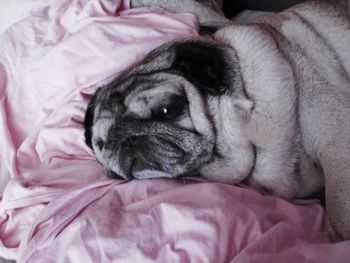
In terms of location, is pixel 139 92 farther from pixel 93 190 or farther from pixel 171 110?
pixel 93 190

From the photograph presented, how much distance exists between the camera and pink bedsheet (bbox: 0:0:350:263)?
68 cm

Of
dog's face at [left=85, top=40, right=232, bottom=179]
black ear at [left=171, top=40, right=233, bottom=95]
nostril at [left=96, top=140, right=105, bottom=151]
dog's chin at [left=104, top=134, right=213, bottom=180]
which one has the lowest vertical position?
nostril at [left=96, top=140, right=105, bottom=151]

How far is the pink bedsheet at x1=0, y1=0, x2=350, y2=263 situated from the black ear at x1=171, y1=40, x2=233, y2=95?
7.1 inches

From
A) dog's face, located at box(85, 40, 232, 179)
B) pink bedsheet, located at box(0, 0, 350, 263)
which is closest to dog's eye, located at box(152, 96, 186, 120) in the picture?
dog's face, located at box(85, 40, 232, 179)

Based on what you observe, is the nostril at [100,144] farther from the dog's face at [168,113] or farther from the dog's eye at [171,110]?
the dog's eye at [171,110]

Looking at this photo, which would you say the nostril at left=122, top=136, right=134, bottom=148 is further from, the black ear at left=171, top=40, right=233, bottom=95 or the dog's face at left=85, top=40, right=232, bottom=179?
the black ear at left=171, top=40, right=233, bottom=95

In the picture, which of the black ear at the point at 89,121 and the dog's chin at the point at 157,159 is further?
the black ear at the point at 89,121

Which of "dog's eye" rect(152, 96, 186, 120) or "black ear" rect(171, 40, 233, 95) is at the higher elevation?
"black ear" rect(171, 40, 233, 95)

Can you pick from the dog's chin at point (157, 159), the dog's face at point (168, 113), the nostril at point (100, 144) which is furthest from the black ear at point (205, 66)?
the nostril at point (100, 144)

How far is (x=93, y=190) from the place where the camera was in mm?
848

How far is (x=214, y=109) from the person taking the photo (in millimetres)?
843

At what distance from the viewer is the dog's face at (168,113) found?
2.70 ft

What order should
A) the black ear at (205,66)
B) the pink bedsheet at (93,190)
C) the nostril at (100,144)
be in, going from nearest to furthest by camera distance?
the pink bedsheet at (93,190) → the black ear at (205,66) → the nostril at (100,144)

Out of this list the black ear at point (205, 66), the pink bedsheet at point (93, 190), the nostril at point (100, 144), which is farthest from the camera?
the nostril at point (100, 144)
